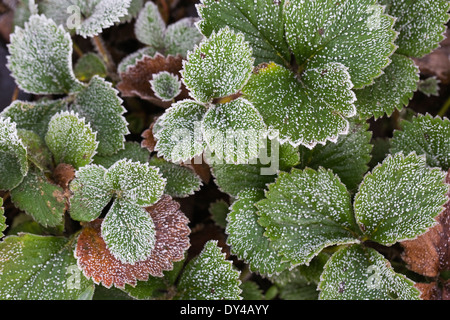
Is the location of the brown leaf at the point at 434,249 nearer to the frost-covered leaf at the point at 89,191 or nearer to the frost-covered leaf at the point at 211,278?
the frost-covered leaf at the point at 211,278

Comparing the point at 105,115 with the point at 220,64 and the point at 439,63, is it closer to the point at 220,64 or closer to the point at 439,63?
the point at 220,64

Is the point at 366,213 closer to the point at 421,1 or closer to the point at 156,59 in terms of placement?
the point at 421,1

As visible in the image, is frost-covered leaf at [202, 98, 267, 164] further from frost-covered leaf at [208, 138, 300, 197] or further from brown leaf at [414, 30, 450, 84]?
brown leaf at [414, 30, 450, 84]

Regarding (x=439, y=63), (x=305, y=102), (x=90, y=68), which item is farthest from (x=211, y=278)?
(x=439, y=63)

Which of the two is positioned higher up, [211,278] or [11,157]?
[11,157]
